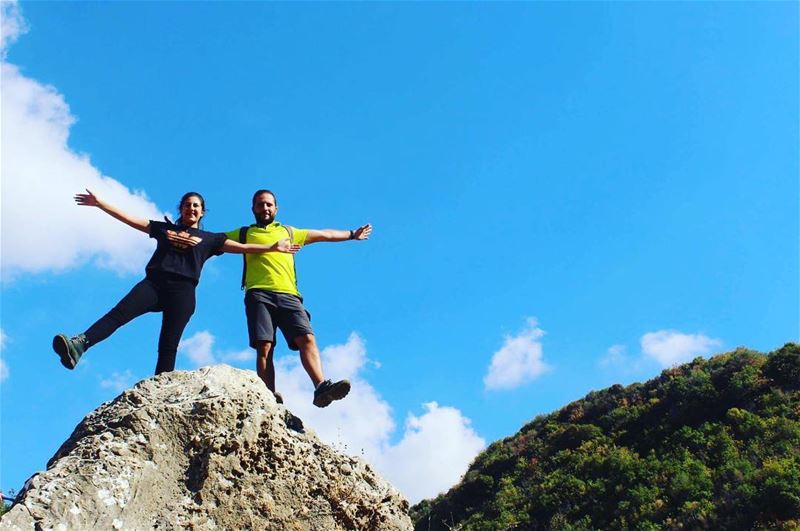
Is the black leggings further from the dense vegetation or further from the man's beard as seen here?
the dense vegetation

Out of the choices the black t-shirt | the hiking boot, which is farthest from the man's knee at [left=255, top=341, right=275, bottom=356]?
the hiking boot

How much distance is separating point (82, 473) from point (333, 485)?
1342mm

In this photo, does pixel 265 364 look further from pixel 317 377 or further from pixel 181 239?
pixel 181 239

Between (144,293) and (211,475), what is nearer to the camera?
(211,475)

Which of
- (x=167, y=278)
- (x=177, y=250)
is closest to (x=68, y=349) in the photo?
(x=167, y=278)

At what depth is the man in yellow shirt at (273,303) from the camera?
481cm

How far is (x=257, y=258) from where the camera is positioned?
16.9 feet

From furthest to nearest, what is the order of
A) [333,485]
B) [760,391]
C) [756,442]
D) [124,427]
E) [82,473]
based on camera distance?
[760,391]
[756,442]
[333,485]
[124,427]
[82,473]

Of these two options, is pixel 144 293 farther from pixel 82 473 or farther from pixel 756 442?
pixel 756 442

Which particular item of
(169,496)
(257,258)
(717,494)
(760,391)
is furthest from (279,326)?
(760,391)

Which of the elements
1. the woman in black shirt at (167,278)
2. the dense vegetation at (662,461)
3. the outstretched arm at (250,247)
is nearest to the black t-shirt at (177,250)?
the woman in black shirt at (167,278)

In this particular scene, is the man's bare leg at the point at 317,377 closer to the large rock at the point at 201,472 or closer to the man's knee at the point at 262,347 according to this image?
the man's knee at the point at 262,347

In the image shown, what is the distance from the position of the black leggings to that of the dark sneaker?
99 cm

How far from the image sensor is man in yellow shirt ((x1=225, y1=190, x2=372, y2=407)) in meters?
4.81
